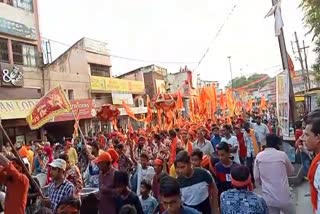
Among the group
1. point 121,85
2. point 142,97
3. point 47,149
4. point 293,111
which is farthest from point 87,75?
point 293,111

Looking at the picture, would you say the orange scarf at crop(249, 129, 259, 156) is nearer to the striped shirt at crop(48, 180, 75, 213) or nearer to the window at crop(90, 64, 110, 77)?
the striped shirt at crop(48, 180, 75, 213)

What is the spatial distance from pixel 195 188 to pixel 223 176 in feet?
3.55

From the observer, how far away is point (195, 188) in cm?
455

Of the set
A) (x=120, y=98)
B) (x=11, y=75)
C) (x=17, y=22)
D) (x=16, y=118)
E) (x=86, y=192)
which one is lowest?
(x=86, y=192)

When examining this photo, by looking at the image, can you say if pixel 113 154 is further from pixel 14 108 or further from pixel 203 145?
pixel 14 108

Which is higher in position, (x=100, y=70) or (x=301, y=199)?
(x=100, y=70)

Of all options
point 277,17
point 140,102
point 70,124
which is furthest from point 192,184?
point 140,102

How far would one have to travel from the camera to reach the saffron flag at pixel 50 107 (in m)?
11.9

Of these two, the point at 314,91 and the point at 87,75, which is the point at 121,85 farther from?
the point at 314,91

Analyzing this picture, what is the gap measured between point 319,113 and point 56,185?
282 cm

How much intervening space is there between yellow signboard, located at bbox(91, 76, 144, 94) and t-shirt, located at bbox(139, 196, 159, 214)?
83.0 ft

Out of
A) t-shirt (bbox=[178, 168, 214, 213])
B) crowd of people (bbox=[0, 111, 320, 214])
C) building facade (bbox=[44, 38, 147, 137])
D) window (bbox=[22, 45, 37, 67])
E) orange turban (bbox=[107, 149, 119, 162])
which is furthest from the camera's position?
building facade (bbox=[44, 38, 147, 137])

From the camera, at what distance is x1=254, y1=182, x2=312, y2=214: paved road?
7.50 meters

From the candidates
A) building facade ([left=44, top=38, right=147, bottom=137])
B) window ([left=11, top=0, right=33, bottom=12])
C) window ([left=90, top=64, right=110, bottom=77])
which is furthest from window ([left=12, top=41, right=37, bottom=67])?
window ([left=90, top=64, right=110, bottom=77])
